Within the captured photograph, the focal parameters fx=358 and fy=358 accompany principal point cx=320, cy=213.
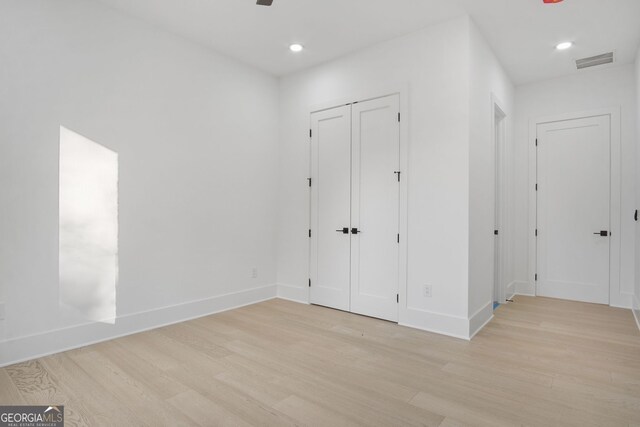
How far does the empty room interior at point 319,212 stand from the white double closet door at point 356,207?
29 millimetres

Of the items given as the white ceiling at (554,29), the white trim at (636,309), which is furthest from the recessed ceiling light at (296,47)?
the white trim at (636,309)

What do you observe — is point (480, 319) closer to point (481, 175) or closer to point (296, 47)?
point (481, 175)

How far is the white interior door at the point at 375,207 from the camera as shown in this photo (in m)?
3.76

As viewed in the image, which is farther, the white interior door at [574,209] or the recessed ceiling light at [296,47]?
the white interior door at [574,209]

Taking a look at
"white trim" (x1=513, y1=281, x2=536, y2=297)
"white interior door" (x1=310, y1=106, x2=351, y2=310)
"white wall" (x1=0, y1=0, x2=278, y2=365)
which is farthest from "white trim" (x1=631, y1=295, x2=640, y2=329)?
"white wall" (x1=0, y1=0, x2=278, y2=365)

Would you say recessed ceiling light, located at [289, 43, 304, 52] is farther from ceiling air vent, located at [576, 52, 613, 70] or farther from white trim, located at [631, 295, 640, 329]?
white trim, located at [631, 295, 640, 329]

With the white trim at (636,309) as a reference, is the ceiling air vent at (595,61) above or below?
above

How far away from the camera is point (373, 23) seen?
3467mm

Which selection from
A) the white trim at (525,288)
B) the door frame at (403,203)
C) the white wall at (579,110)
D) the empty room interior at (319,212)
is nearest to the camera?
the empty room interior at (319,212)

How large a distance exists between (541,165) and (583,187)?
577mm

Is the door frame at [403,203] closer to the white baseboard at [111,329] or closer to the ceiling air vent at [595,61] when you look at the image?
the white baseboard at [111,329]

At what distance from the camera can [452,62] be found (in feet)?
11.1

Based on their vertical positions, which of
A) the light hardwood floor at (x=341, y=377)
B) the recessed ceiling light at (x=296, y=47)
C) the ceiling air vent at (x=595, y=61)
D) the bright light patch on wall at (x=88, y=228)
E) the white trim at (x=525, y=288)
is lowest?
the light hardwood floor at (x=341, y=377)

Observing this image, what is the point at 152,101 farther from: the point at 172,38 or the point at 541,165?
the point at 541,165
